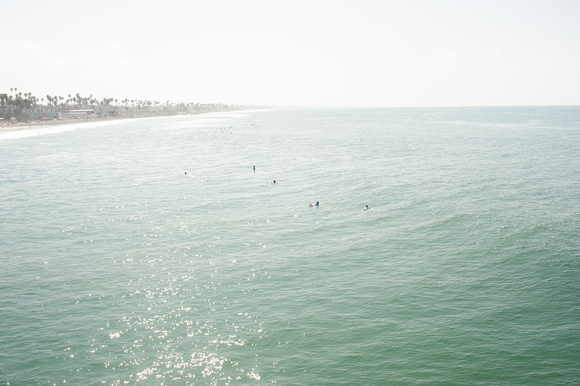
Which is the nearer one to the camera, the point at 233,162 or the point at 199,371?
the point at 199,371

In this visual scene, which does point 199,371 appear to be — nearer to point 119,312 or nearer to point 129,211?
point 119,312

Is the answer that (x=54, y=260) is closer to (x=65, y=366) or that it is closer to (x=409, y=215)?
(x=65, y=366)

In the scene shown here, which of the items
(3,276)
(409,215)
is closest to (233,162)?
(409,215)

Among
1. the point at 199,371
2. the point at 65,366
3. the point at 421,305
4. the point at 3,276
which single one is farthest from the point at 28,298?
the point at 421,305

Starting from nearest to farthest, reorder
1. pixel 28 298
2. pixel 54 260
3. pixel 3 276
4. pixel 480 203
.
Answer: pixel 28 298 → pixel 3 276 → pixel 54 260 → pixel 480 203

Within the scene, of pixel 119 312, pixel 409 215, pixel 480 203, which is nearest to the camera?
pixel 119 312

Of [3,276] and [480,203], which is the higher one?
[480,203]
